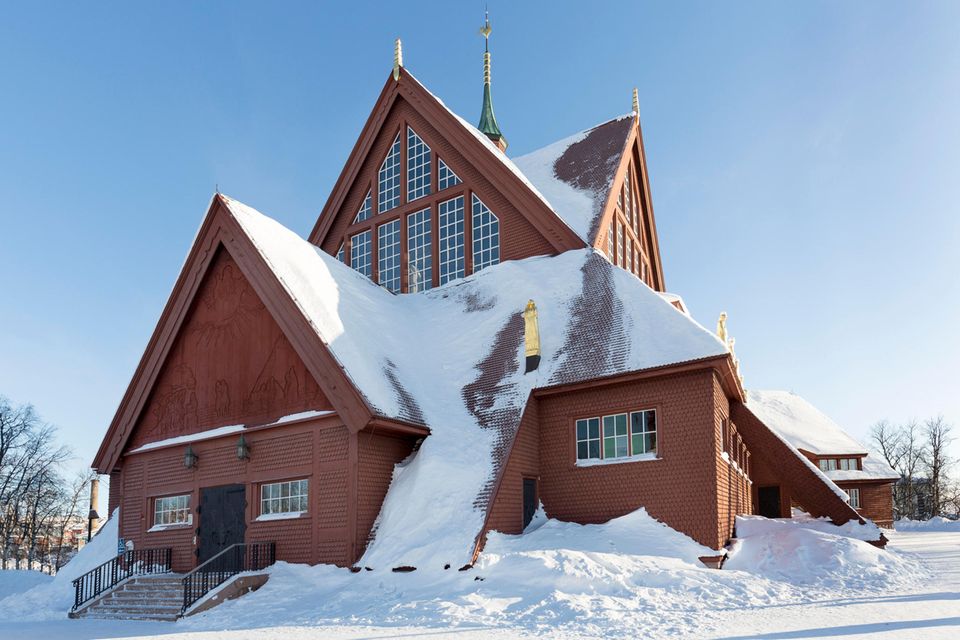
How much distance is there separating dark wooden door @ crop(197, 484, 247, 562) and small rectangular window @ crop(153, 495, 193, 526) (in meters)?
0.72

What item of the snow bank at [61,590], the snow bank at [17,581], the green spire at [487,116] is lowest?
the snow bank at [17,581]

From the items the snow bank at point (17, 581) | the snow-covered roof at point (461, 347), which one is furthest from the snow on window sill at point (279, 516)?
the snow bank at point (17, 581)

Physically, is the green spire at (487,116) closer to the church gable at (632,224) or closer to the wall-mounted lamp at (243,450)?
the church gable at (632,224)

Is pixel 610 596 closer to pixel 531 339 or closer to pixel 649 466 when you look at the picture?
pixel 649 466

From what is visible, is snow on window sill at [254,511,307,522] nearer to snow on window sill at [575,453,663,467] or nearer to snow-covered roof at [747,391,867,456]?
snow on window sill at [575,453,663,467]

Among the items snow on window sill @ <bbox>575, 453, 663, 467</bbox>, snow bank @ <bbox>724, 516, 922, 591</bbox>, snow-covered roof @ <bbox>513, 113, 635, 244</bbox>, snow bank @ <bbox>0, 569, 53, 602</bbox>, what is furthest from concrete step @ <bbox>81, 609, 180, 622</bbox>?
snow-covered roof @ <bbox>513, 113, 635, 244</bbox>

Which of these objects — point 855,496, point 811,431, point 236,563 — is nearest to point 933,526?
point 855,496

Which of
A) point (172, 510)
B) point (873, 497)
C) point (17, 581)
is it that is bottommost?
point (17, 581)

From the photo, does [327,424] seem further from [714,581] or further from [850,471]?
[850,471]

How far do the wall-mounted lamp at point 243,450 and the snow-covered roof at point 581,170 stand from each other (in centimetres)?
1142

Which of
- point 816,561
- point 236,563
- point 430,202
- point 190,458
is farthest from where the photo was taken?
point 430,202

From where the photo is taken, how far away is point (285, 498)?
1788cm

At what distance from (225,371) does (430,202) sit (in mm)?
9904

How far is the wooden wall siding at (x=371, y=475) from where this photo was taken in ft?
54.1
